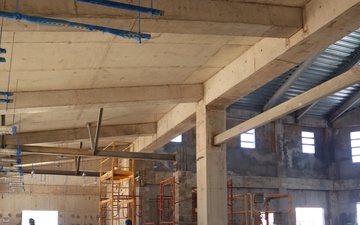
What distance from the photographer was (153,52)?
12.8 metres

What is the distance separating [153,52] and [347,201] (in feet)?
80.0

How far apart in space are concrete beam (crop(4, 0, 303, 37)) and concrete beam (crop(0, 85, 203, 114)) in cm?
578

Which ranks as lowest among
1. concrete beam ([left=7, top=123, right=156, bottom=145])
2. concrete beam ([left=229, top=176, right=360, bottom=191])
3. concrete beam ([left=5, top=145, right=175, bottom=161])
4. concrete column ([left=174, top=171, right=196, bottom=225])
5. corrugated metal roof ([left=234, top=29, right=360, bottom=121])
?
concrete column ([left=174, top=171, right=196, bottom=225])

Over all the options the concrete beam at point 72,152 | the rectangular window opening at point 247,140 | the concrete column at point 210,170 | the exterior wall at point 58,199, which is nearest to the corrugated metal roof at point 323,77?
the rectangular window opening at point 247,140

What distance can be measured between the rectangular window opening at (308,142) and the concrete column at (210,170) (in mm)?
18766

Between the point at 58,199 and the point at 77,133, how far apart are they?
12473 mm

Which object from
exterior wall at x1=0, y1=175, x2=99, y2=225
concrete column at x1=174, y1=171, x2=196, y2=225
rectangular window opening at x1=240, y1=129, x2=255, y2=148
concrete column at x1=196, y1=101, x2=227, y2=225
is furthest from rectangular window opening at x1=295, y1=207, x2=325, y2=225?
concrete column at x1=196, y1=101, x2=227, y2=225

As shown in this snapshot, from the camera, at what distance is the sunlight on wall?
32438 mm

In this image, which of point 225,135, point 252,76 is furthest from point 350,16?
point 225,135

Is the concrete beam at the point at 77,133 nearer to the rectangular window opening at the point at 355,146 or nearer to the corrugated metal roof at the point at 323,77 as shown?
the corrugated metal roof at the point at 323,77

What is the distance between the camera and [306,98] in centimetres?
1165

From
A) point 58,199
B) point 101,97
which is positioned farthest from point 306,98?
point 58,199

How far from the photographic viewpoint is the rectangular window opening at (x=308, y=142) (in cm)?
3381

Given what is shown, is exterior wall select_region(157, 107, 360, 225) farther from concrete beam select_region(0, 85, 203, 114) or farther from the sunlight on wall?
concrete beam select_region(0, 85, 203, 114)
